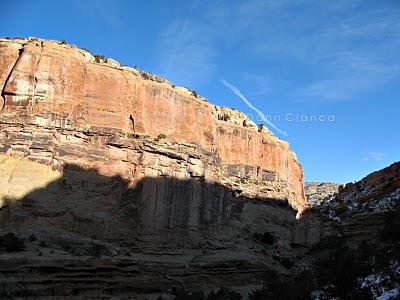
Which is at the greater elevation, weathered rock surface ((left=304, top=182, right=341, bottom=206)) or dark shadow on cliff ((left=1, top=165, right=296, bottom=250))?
weathered rock surface ((left=304, top=182, right=341, bottom=206))

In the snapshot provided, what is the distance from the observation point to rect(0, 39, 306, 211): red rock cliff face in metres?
33.7

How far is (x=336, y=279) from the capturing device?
1362cm

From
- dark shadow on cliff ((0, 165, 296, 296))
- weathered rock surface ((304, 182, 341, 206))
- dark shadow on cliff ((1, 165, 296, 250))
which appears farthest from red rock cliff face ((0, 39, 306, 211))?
weathered rock surface ((304, 182, 341, 206))

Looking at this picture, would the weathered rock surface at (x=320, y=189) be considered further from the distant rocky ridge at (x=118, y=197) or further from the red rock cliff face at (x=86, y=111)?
the red rock cliff face at (x=86, y=111)

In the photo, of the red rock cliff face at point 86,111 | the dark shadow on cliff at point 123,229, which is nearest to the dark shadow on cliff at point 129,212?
the dark shadow on cliff at point 123,229

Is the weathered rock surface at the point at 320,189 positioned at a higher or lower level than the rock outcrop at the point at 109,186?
higher

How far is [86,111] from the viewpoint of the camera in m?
36.4

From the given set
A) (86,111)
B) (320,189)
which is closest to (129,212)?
(86,111)

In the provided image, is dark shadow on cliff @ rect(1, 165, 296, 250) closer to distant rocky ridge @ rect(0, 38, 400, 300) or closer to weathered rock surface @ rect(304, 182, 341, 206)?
distant rocky ridge @ rect(0, 38, 400, 300)

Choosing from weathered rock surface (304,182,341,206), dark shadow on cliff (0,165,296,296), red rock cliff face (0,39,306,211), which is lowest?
dark shadow on cliff (0,165,296,296)

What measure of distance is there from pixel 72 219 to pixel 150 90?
47.0ft

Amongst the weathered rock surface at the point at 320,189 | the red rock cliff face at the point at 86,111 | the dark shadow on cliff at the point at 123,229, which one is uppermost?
the weathered rock surface at the point at 320,189

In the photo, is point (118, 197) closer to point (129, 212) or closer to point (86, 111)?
point (129, 212)

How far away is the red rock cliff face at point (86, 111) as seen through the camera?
1328 inches
